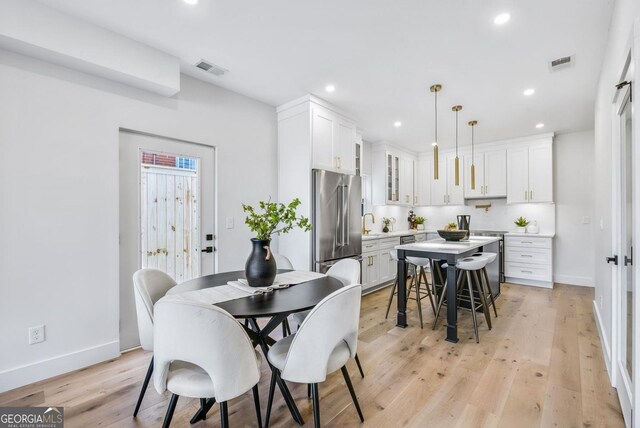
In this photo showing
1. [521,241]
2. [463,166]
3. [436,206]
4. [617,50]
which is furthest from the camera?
[436,206]

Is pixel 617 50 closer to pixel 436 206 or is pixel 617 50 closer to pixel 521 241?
pixel 521 241

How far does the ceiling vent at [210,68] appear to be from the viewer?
2872mm

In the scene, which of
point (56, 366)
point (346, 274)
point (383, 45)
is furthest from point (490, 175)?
point (56, 366)

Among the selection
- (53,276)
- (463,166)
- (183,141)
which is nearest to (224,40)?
(183,141)

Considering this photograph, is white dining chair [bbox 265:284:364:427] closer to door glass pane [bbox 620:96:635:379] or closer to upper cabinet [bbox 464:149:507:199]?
door glass pane [bbox 620:96:635:379]

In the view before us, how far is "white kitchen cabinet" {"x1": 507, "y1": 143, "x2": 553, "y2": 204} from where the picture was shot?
17.1 ft

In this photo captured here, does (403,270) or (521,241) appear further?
(521,241)

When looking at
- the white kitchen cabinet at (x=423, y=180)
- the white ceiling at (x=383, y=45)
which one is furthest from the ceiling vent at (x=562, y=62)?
the white kitchen cabinet at (x=423, y=180)

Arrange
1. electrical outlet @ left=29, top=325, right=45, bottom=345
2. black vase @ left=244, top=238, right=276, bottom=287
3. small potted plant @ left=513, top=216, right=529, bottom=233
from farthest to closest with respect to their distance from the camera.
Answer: small potted plant @ left=513, top=216, right=529, bottom=233 < electrical outlet @ left=29, top=325, right=45, bottom=345 < black vase @ left=244, top=238, right=276, bottom=287

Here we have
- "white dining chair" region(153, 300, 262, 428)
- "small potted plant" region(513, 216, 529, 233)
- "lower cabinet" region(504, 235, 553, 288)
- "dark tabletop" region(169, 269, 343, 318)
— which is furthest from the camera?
"small potted plant" region(513, 216, 529, 233)

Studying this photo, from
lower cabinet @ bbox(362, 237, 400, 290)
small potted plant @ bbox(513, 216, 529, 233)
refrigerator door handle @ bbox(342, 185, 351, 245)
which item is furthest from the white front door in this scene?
small potted plant @ bbox(513, 216, 529, 233)

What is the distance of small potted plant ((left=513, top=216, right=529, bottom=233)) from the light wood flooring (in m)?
2.85

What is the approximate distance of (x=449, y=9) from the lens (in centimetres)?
213

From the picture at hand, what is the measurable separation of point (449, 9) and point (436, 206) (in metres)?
5.15
